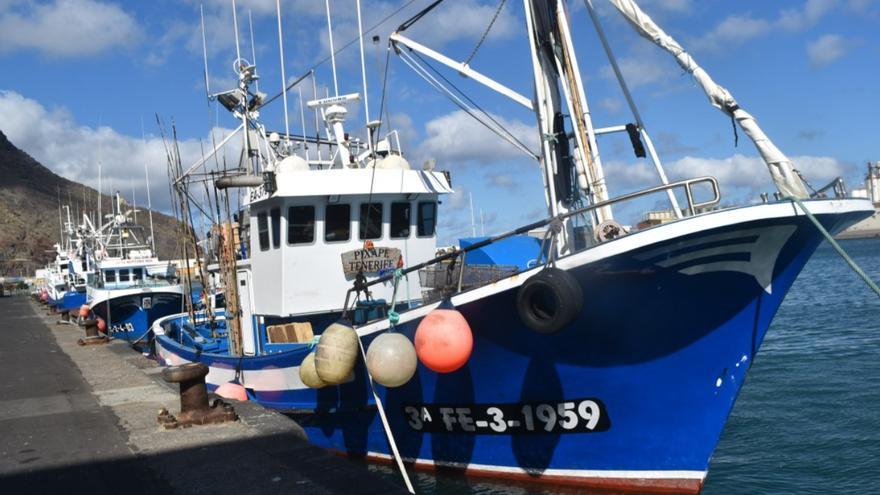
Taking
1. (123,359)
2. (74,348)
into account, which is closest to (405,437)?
(123,359)

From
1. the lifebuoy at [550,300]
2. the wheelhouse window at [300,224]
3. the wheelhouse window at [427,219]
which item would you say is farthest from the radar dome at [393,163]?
the lifebuoy at [550,300]

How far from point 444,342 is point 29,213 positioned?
140 meters

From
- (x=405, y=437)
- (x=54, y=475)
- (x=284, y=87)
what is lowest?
(x=405, y=437)

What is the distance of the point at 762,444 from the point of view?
1173cm

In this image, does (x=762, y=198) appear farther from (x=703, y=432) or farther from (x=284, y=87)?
(x=284, y=87)

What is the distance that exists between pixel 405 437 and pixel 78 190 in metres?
170

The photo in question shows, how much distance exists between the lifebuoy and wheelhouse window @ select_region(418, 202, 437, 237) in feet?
16.7

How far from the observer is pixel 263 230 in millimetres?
11727

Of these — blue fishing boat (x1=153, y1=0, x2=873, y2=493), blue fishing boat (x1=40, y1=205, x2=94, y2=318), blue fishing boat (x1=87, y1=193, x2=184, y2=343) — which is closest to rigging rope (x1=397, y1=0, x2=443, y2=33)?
blue fishing boat (x1=153, y1=0, x2=873, y2=493)

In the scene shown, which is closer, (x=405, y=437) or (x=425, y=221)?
(x=405, y=437)

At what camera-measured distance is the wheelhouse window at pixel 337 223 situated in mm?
11148

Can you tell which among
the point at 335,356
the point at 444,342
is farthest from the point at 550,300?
the point at 335,356

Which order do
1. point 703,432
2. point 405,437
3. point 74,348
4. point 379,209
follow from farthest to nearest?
point 74,348 → point 379,209 → point 405,437 → point 703,432

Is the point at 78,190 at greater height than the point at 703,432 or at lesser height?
greater
